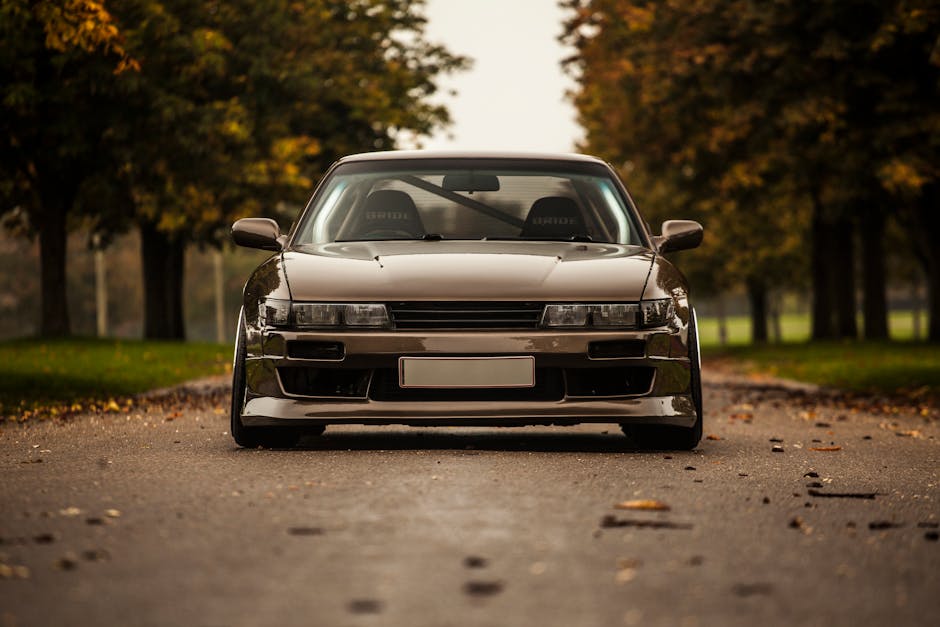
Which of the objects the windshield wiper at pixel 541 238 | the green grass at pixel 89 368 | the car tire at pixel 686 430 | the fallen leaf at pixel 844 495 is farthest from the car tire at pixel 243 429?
the green grass at pixel 89 368

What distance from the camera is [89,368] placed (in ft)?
60.4

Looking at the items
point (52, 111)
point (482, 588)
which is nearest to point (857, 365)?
point (52, 111)

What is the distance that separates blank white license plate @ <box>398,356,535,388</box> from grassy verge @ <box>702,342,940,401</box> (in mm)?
9098

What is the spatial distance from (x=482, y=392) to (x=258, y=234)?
1.91m

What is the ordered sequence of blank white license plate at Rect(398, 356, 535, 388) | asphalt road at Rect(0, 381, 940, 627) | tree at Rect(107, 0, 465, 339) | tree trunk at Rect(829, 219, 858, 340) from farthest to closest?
1. tree trunk at Rect(829, 219, 858, 340)
2. tree at Rect(107, 0, 465, 339)
3. blank white license plate at Rect(398, 356, 535, 388)
4. asphalt road at Rect(0, 381, 940, 627)

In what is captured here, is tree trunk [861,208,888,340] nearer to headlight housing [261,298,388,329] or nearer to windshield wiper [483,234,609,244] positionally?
windshield wiper [483,234,609,244]

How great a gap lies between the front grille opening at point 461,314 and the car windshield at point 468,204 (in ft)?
3.31

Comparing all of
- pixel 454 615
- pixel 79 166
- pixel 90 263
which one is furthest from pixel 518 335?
pixel 90 263

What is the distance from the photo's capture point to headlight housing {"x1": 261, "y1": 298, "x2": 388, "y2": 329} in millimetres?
7441

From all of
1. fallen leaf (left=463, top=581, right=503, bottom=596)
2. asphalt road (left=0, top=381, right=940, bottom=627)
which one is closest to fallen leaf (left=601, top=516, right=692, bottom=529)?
asphalt road (left=0, top=381, right=940, bottom=627)

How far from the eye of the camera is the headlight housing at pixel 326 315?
744 cm

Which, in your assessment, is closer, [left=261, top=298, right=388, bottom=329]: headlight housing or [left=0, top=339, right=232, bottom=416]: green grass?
[left=261, top=298, right=388, bottom=329]: headlight housing

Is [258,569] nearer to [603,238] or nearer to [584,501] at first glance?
[584,501]

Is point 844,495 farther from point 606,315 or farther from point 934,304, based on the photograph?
point 934,304
